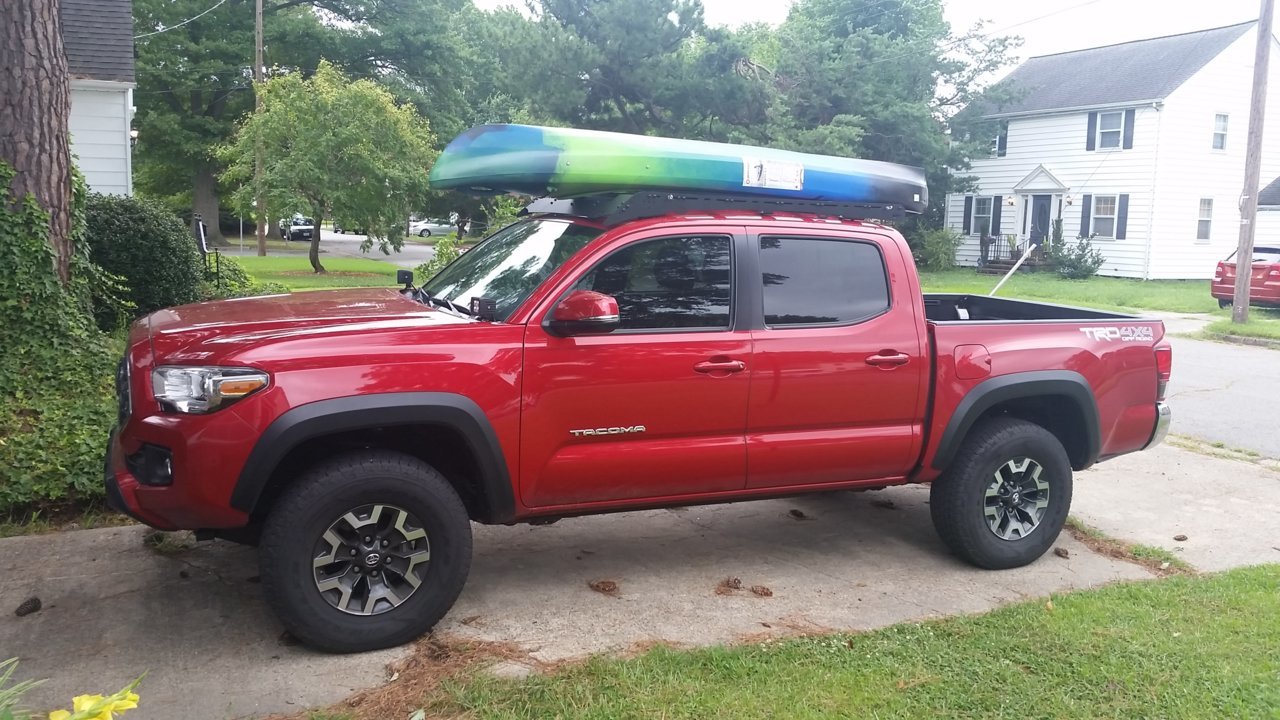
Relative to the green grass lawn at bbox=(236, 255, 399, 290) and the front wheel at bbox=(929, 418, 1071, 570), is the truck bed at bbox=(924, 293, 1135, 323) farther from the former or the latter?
the green grass lawn at bbox=(236, 255, 399, 290)

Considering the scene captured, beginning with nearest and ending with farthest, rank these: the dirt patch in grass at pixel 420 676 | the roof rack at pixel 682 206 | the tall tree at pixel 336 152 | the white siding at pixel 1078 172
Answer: the dirt patch in grass at pixel 420 676 → the roof rack at pixel 682 206 → the tall tree at pixel 336 152 → the white siding at pixel 1078 172

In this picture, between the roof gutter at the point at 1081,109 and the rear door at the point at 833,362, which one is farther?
the roof gutter at the point at 1081,109

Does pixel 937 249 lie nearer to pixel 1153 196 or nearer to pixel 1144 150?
pixel 1153 196

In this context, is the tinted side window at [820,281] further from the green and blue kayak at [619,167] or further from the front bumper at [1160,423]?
the front bumper at [1160,423]

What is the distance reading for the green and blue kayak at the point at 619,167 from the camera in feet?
14.8

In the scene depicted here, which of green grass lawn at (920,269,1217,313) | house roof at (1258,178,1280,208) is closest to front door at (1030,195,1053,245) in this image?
green grass lawn at (920,269,1217,313)

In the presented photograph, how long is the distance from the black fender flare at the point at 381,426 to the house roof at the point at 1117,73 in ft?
96.0

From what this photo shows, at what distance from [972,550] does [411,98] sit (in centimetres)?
3716

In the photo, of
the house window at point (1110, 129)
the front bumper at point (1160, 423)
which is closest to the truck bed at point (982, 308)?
the front bumper at point (1160, 423)

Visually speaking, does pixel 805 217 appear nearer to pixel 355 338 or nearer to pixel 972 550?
pixel 972 550

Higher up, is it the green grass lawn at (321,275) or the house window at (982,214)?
the house window at (982,214)

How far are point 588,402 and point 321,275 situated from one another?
20.5 meters

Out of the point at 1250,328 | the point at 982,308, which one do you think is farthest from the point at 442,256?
the point at 1250,328

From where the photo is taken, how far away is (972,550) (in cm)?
530
